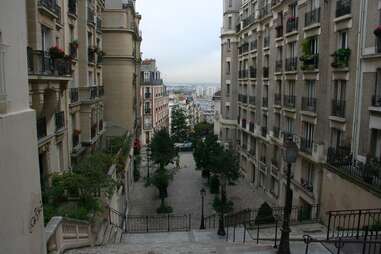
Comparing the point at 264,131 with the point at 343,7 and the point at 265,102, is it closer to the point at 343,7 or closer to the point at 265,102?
the point at 265,102

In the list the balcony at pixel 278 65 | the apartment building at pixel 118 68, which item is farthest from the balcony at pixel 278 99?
the apartment building at pixel 118 68

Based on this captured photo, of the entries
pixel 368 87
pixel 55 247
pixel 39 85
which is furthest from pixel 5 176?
pixel 368 87

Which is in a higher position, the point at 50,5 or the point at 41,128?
the point at 50,5

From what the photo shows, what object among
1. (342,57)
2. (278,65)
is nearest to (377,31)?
(342,57)

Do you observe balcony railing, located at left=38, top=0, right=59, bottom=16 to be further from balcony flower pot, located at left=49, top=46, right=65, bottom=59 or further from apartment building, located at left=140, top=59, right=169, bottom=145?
apartment building, located at left=140, top=59, right=169, bottom=145

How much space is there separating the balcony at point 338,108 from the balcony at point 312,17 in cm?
487

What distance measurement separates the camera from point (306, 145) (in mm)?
21859

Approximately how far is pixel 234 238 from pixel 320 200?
19.7ft

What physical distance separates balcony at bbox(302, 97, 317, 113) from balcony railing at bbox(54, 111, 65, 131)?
13828mm

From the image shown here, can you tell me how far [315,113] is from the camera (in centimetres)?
2067

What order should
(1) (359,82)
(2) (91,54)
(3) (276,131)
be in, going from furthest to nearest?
(3) (276,131), (2) (91,54), (1) (359,82)

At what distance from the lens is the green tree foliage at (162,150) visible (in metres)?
31.8

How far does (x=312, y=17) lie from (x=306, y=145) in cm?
750

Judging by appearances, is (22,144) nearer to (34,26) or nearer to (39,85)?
(39,85)
